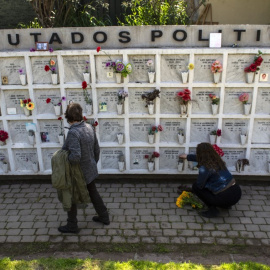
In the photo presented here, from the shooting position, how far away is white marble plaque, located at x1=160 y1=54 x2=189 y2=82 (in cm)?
431

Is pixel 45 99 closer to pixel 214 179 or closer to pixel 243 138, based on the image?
pixel 214 179

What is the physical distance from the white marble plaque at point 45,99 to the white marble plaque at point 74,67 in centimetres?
28

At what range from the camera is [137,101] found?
178 inches

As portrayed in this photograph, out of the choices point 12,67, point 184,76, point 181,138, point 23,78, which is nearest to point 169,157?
point 181,138

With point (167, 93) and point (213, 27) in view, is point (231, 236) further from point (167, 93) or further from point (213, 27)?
point (213, 27)

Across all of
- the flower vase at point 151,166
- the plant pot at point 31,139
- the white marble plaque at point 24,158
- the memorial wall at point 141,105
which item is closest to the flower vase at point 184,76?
the memorial wall at point 141,105

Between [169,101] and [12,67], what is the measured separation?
7.84ft

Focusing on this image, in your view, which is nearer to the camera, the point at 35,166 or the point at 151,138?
the point at 151,138

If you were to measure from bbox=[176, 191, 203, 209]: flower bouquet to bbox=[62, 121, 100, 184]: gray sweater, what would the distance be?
1.41 m

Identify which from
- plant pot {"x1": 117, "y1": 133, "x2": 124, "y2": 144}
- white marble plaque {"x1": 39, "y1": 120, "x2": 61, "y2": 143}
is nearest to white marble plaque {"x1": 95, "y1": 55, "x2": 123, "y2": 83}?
plant pot {"x1": 117, "y1": 133, "x2": 124, "y2": 144}

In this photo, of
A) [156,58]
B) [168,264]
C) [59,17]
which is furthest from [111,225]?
[59,17]

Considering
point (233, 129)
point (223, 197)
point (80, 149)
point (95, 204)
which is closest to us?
point (80, 149)

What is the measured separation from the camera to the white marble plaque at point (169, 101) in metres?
4.46

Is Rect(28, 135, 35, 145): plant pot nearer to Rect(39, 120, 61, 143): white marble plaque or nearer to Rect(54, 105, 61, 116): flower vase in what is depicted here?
Rect(39, 120, 61, 143): white marble plaque
